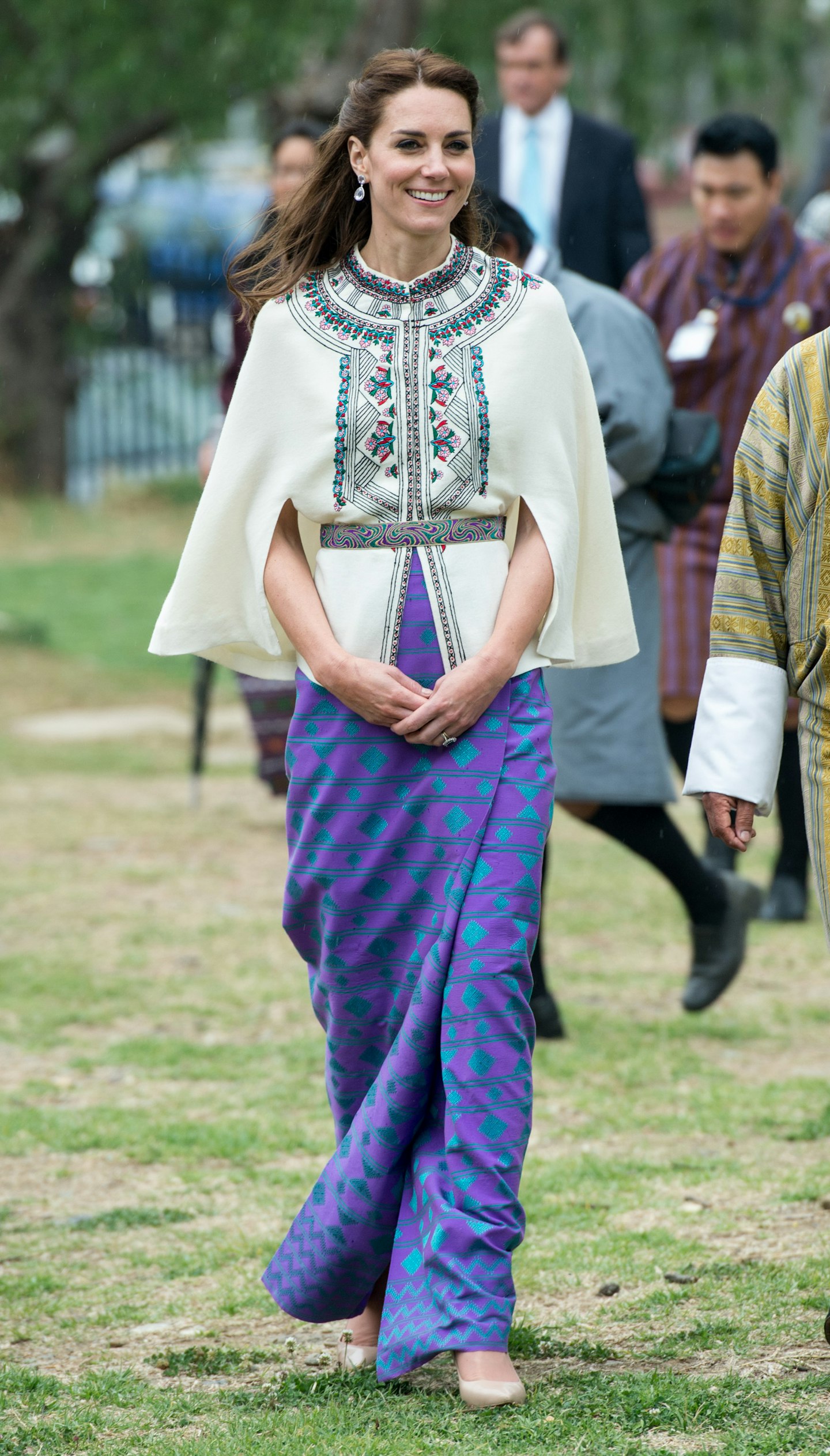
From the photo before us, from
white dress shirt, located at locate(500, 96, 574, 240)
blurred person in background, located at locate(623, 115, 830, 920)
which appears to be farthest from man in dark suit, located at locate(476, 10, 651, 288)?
blurred person in background, located at locate(623, 115, 830, 920)

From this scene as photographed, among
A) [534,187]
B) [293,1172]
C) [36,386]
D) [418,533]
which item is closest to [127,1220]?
[293,1172]

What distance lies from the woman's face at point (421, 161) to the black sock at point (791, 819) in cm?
327

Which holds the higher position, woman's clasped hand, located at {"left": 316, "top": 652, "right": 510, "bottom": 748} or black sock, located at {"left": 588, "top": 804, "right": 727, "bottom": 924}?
woman's clasped hand, located at {"left": 316, "top": 652, "right": 510, "bottom": 748}


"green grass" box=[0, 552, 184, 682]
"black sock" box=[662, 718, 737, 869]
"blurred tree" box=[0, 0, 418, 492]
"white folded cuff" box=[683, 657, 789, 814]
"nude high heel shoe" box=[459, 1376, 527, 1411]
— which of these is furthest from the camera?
"blurred tree" box=[0, 0, 418, 492]

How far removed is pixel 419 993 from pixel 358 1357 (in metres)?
0.63

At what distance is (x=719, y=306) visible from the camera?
573cm

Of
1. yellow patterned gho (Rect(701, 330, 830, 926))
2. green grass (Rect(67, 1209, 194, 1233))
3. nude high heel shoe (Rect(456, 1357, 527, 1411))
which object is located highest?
yellow patterned gho (Rect(701, 330, 830, 926))

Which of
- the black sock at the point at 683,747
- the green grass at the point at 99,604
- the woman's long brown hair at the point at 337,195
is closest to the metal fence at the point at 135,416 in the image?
the green grass at the point at 99,604

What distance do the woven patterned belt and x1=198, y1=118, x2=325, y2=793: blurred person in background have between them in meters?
2.43

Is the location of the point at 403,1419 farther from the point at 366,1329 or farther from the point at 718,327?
the point at 718,327

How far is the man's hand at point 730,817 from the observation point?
9.66ft

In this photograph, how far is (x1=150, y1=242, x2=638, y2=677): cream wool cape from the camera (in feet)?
10.1

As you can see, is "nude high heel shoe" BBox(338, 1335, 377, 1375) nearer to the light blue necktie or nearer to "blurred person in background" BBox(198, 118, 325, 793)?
"blurred person in background" BBox(198, 118, 325, 793)

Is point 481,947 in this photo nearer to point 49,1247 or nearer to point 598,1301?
point 598,1301
